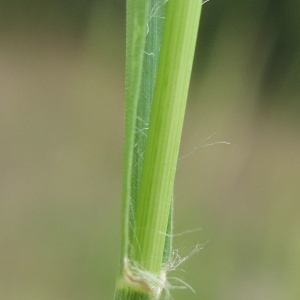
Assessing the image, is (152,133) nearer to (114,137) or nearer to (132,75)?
(132,75)

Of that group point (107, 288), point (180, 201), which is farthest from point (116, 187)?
point (107, 288)

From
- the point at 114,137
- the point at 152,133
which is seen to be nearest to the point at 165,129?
the point at 152,133

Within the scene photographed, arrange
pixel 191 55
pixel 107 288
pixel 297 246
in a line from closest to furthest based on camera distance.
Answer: pixel 191 55, pixel 107 288, pixel 297 246

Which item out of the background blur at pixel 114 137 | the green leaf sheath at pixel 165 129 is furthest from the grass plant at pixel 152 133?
the background blur at pixel 114 137

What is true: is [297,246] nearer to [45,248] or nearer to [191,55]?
[45,248]

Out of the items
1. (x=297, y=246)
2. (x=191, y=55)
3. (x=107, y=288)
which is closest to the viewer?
(x=191, y=55)

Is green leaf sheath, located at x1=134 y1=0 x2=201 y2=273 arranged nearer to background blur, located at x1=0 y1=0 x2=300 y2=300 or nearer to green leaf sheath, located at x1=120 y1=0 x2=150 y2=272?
green leaf sheath, located at x1=120 y1=0 x2=150 y2=272

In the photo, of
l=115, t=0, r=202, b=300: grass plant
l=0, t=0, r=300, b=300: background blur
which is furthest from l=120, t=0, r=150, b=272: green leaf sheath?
l=0, t=0, r=300, b=300: background blur
